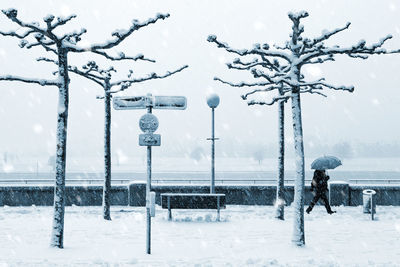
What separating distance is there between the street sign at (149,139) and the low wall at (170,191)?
9.85m

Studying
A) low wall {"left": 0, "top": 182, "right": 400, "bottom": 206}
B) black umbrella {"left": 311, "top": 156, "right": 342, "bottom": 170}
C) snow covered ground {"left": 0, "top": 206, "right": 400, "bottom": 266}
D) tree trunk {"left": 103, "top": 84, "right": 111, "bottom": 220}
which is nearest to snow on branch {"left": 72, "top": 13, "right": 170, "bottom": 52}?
snow covered ground {"left": 0, "top": 206, "right": 400, "bottom": 266}

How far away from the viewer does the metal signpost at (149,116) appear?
9.71 meters

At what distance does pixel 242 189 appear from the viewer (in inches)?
795

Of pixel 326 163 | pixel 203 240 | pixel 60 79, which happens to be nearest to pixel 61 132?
pixel 60 79

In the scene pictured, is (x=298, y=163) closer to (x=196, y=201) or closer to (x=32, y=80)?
(x=196, y=201)

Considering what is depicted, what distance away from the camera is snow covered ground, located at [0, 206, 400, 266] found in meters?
9.08

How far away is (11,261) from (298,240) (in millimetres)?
5344

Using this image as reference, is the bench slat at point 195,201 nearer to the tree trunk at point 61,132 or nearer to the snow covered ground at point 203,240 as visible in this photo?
the snow covered ground at point 203,240

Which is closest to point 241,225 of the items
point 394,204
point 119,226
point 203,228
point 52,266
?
point 203,228

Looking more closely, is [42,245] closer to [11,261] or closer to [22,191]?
[11,261]

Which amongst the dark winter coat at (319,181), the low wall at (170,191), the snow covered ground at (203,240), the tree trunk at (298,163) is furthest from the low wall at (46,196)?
the tree trunk at (298,163)

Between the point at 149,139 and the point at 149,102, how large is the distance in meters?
0.79

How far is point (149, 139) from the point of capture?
991cm

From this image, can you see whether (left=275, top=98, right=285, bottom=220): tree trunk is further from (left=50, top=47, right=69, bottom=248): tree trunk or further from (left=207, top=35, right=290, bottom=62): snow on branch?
(left=50, top=47, right=69, bottom=248): tree trunk
